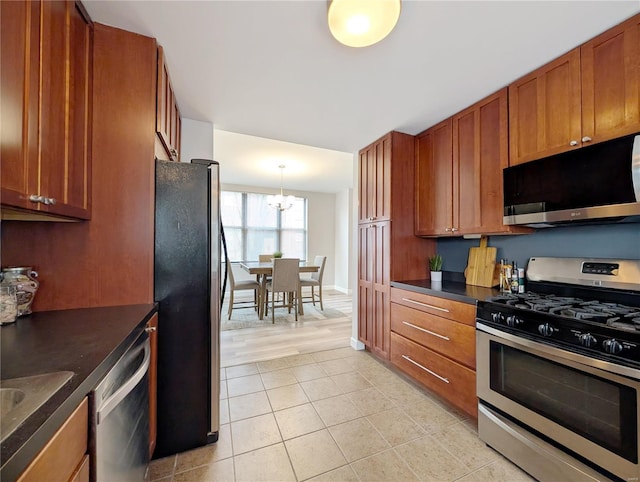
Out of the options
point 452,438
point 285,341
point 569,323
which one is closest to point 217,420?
point 452,438

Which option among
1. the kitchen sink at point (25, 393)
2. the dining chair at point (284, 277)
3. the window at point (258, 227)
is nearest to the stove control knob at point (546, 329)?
the kitchen sink at point (25, 393)

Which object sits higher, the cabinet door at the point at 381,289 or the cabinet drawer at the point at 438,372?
the cabinet door at the point at 381,289

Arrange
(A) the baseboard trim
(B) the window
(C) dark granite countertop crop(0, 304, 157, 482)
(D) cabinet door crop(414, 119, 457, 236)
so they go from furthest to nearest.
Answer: (B) the window → (A) the baseboard trim → (D) cabinet door crop(414, 119, 457, 236) → (C) dark granite countertop crop(0, 304, 157, 482)

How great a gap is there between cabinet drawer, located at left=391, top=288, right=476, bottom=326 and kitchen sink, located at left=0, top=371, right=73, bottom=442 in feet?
6.49

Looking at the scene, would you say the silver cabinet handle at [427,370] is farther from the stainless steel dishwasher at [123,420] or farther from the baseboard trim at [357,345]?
the stainless steel dishwasher at [123,420]

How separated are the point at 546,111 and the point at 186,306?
250 centimetres

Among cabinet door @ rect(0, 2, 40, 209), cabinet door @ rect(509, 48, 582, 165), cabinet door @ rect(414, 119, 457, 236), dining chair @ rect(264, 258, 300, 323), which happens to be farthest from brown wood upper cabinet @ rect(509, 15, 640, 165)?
dining chair @ rect(264, 258, 300, 323)

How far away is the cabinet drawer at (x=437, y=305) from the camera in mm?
1771

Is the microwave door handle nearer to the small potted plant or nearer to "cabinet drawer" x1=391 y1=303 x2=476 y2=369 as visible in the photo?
"cabinet drawer" x1=391 y1=303 x2=476 y2=369

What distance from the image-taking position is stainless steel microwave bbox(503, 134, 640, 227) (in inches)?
52.4

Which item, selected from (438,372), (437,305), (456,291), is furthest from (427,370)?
(456,291)

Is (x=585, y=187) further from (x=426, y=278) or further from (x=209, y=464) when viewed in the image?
(x=209, y=464)

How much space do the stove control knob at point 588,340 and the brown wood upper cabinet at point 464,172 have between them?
87cm

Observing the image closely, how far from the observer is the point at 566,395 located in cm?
126
